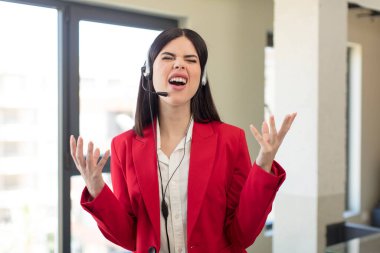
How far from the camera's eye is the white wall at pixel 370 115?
4.90 metres

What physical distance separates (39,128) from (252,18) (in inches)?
77.5

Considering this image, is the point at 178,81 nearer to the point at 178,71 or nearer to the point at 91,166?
the point at 178,71

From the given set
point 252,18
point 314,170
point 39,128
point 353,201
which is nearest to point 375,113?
point 353,201

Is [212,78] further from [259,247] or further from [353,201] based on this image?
[353,201]

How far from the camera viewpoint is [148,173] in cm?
116

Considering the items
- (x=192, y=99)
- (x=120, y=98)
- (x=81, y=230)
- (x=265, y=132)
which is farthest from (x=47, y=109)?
(x=265, y=132)

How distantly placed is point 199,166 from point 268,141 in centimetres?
19

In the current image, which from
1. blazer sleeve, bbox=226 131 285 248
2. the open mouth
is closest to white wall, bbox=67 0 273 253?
the open mouth

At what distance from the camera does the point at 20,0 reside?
2463mm

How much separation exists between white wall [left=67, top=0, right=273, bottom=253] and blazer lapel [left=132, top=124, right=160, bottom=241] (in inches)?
79.4

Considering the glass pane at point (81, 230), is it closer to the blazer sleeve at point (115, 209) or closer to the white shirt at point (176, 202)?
the blazer sleeve at point (115, 209)

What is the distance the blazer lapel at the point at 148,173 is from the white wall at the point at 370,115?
4198mm

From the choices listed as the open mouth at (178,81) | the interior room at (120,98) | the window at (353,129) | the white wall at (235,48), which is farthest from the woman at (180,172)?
the window at (353,129)

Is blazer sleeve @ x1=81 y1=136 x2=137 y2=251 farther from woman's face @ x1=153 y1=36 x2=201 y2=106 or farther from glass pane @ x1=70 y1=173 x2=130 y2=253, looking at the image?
glass pane @ x1=70 y1=173 x2=130 y2=253
